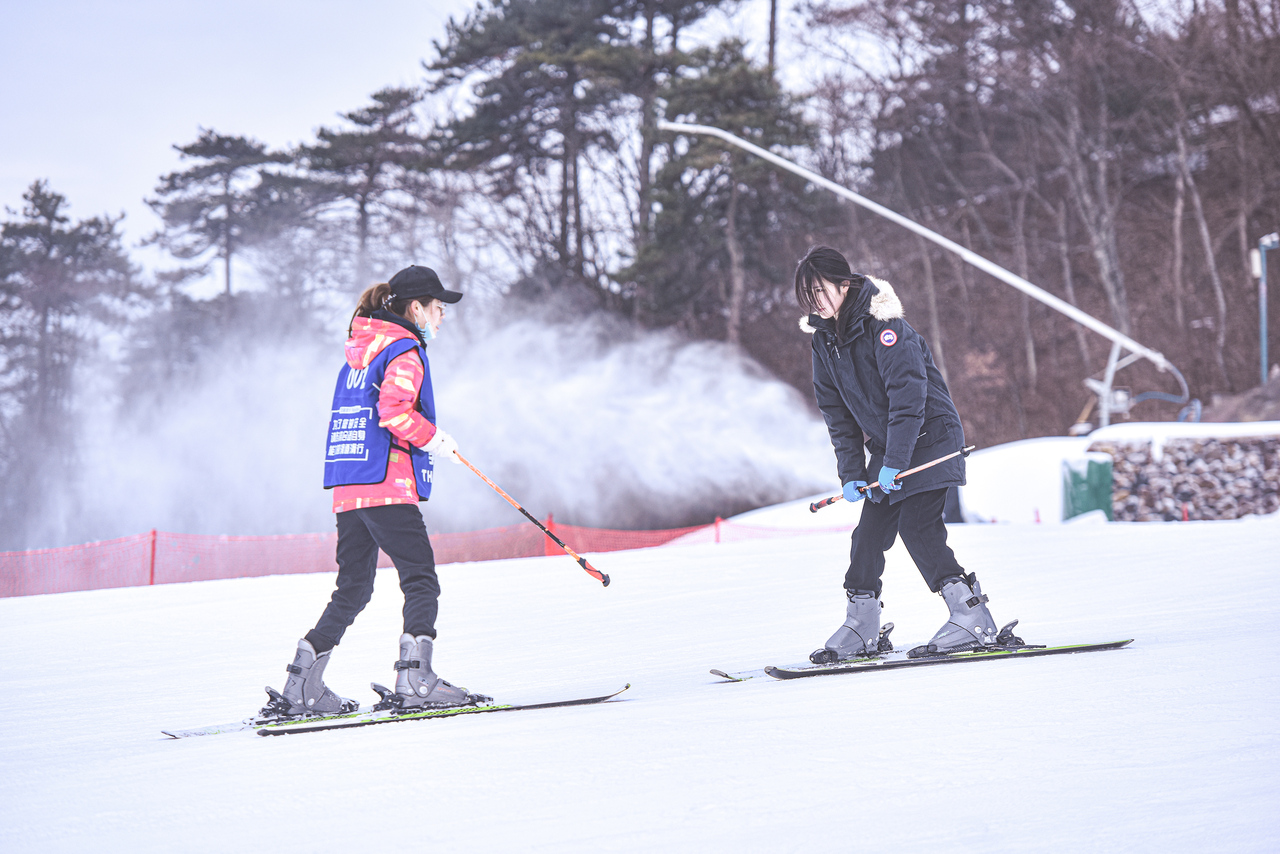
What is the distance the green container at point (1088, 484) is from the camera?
42.1ft

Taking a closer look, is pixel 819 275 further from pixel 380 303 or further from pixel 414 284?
pixel 380 303

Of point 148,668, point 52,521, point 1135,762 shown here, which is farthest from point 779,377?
point 1135,762

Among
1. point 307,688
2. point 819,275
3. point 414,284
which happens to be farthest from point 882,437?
point 307,688

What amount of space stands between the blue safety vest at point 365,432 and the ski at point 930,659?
1.60m

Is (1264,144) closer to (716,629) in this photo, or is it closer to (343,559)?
(716,629)

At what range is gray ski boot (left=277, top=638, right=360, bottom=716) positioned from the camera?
376cm

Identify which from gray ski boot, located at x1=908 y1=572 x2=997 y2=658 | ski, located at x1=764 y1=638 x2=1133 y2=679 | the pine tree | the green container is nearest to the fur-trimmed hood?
gray ski boot, located at x1=908 y1=572 x2=997 y2=658

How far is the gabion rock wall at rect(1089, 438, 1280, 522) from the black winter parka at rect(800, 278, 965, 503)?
32.2ft

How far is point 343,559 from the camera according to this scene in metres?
3.84

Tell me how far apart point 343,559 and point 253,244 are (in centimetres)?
3003

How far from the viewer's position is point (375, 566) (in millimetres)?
3754

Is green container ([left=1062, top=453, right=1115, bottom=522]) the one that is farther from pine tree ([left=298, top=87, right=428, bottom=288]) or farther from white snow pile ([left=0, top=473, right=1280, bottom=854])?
pine tree ([left=298, top=87, right=428, bottom=288])

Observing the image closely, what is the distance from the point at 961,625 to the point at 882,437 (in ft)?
2.67

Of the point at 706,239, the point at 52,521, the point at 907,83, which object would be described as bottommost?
the point at 52,521
